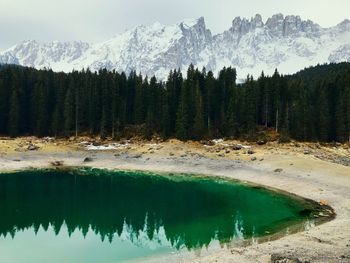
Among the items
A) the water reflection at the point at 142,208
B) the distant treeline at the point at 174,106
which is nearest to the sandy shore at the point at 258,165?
the water reflection at the point at 142,208

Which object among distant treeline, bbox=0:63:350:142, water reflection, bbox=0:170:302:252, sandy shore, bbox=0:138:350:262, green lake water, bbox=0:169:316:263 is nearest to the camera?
sandy shore, bbox=0:138:350:262

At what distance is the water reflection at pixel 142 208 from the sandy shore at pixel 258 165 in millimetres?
5317

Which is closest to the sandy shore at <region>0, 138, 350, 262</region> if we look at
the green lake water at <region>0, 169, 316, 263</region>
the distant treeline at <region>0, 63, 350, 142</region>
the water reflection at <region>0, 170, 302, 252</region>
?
the green lake water at <region>0, 169, 316, 263</region>

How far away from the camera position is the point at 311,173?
244 ft

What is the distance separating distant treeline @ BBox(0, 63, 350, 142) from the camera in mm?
115688

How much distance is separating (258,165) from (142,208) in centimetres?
3104

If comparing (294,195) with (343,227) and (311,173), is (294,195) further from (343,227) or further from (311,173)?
(343,227)

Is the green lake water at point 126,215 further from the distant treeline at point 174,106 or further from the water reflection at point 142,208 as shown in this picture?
the distant treeline at point 174,106

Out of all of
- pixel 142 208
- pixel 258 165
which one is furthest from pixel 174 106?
pixel 142 208

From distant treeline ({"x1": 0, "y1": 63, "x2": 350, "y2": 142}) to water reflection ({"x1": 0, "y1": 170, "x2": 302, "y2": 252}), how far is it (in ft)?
126

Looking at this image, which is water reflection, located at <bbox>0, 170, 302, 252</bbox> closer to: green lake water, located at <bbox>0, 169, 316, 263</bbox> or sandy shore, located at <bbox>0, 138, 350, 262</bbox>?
green lake water, located at <bbox>0, 169, 316, 263</bbox>

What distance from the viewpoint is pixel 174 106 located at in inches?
4911

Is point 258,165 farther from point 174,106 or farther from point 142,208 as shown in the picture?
point 174,106

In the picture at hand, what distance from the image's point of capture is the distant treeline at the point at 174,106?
116 meters
